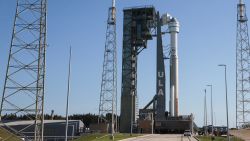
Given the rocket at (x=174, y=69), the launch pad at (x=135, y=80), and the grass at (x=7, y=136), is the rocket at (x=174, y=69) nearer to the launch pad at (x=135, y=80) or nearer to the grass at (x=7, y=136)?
the launch pad at (x=135, y=80)

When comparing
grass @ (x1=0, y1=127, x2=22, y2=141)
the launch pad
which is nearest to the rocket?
the launch pad

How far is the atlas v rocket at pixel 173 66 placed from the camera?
12038cm

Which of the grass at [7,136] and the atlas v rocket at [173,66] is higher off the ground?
the atlas v rocket at [173,66]

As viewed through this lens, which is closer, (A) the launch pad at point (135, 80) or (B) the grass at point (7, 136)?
(B) the grass at point (7, 136)

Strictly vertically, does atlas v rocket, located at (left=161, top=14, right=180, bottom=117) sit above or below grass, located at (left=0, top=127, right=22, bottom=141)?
above

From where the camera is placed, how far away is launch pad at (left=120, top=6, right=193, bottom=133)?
115562mm

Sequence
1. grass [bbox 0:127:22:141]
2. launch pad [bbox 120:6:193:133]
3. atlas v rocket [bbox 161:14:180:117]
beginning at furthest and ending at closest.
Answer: atlas v rocket [bbox 161:14:180:117] < launch pad [bbox 120:6:193:133] < grass [bbox 0:127:22:141]

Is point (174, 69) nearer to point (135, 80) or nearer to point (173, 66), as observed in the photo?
point (173, 66)

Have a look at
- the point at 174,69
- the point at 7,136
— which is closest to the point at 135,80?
the point at 174,69

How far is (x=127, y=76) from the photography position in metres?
116

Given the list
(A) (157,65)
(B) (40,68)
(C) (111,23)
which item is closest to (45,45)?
(B) (40,68)

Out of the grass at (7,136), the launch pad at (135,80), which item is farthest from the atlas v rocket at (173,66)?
the grass at (7,136)

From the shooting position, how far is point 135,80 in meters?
117

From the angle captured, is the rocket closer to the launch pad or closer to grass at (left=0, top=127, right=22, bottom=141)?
the launch pad
